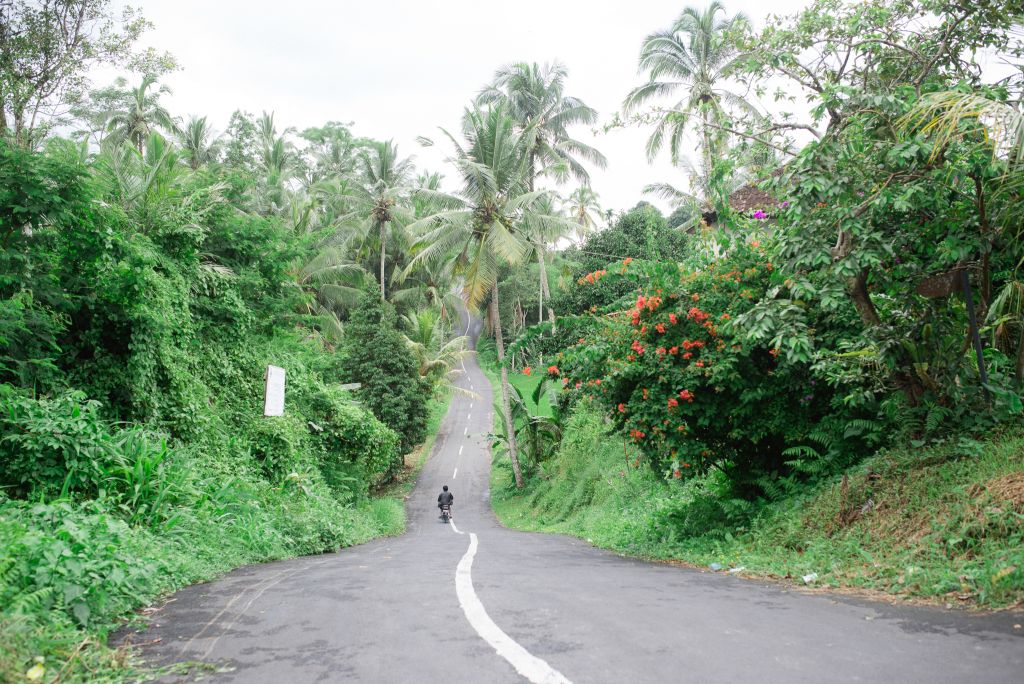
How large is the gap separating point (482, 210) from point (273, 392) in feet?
46.7

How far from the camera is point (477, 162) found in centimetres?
2592

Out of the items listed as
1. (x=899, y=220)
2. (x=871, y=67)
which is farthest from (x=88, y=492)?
(x=871, y=67)

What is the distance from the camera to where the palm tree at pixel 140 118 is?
42.6 m

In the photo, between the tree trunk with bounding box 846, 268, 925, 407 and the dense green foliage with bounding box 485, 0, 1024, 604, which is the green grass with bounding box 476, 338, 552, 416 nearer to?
the dense green foliage with bounding box 485, 0, 1024, 604

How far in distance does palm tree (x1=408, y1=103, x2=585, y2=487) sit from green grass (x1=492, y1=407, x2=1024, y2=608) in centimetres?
1426

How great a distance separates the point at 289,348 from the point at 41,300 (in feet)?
31.8

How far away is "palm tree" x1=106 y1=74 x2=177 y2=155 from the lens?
1677 inches

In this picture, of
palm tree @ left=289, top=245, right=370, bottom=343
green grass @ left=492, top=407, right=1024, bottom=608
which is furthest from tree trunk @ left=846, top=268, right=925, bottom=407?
palm tree @ left=289, top=245, right=370, bottom=343

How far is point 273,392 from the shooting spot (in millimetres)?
13414

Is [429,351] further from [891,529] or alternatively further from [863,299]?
[891,529]

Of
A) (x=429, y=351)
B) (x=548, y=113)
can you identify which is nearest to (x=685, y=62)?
(x=548, y=113)

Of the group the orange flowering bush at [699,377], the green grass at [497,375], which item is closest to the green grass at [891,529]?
the orange flowering bush at [699,377]

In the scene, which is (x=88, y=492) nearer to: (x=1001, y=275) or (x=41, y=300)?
(x=41, y=300)

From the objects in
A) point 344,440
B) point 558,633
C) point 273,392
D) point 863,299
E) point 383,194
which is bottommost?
point 558,633
